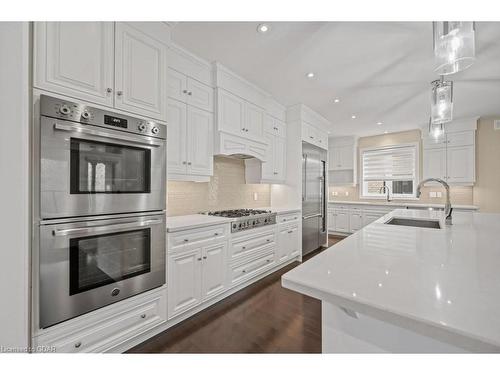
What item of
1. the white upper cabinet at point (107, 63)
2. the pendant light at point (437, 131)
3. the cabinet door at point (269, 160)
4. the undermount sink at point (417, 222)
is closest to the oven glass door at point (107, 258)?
the white upper cabinet at point (107, 63)

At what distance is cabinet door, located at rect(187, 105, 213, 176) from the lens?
237cm

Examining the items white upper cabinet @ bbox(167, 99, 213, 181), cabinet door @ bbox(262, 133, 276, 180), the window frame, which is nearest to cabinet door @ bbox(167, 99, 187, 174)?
white upper cabinet @ bbox(167, 99, 213, 181)

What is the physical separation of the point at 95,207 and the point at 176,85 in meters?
1.43

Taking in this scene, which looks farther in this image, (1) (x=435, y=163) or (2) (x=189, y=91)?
(1) (x=435, y=163)

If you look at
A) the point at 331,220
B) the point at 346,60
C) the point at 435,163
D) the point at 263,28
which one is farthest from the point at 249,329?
the point at 435,163

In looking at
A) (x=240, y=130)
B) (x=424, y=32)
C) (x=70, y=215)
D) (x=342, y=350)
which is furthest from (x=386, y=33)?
(x=70, y=215)

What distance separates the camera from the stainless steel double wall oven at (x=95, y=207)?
4.17 feet

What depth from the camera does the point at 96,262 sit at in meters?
1.47

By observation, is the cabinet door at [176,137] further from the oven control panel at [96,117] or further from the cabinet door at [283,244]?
the cabinet door at [283,244]

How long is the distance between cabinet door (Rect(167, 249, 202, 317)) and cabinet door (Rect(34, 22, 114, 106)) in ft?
4.42

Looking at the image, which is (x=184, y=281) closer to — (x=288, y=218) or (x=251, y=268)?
(x=251, y=268)

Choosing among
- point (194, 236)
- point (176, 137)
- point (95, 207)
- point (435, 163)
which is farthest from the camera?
point (435, 163)

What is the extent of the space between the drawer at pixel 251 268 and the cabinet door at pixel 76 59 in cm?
201

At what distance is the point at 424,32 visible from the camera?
6.59 ft
